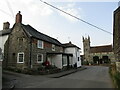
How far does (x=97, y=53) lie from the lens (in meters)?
68.3

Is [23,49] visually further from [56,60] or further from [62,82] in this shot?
[62,82]

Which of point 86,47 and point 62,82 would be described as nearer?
point 62,82

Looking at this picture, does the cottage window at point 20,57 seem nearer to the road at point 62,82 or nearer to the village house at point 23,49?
the village house at point 23,49

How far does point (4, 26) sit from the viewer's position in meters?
33.2

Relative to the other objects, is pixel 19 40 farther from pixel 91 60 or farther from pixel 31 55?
pixel 91 60

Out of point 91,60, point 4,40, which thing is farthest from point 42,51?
point 91,60

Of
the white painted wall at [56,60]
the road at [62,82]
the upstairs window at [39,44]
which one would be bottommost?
the road at [62,82]

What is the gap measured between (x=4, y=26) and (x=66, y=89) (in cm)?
2632

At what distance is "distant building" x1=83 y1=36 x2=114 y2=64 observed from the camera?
216 feet

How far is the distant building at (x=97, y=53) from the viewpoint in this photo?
216ft

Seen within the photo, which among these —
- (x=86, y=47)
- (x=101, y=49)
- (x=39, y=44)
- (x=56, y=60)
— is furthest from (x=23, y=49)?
(x=86, y=47)

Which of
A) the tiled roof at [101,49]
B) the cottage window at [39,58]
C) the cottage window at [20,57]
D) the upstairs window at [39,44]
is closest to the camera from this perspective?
the cottage window at [20,57]

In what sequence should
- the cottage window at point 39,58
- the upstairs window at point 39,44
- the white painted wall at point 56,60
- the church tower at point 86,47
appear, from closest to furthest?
the cottage window at point 39,58, the upstairs window at point 39,44, the white painted wall at point 56,60, the church tower at point 86,47

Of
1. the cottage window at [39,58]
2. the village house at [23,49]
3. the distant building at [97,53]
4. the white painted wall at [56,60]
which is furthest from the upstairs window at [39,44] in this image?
the distant building at [97,53]
